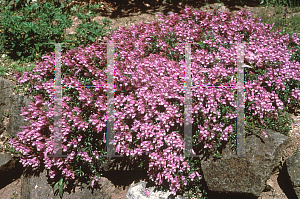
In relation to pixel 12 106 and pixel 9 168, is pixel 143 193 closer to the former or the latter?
pixel 9 168

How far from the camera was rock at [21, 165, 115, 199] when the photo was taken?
4.55 metres

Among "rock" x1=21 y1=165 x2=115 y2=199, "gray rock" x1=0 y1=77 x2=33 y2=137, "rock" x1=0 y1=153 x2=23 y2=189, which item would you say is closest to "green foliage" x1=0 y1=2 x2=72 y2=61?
"gray rock" x1=0 y1=77 x2=33 y2=137

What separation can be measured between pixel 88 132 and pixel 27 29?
3.27 metres

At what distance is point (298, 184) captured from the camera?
145 inches

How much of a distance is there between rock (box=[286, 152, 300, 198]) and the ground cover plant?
47cm

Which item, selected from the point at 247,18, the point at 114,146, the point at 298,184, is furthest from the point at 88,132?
the point at 247,18

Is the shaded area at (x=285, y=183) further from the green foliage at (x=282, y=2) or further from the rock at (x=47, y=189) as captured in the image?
the green foliage at (x=282, y=2)

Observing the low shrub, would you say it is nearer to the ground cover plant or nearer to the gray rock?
the gray rock

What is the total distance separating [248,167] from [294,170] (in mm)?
720

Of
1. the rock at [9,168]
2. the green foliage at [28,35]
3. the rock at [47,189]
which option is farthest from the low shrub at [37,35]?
the rock at [47,189]

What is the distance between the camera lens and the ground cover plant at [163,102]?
154 inches

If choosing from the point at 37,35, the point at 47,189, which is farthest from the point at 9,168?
the point at 37,35

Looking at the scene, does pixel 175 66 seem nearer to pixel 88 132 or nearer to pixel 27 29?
pixel 88 132

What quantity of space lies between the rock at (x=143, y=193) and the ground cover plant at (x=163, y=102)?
0.20 m
